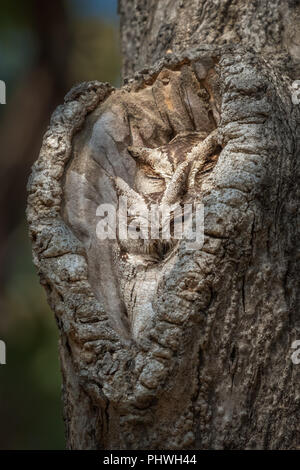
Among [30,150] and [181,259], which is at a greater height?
[30,150]

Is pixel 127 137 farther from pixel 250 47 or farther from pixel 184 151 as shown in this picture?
pixel 250 47

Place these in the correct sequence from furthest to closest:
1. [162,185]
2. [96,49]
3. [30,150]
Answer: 1. [96,49]
2. [30,150]
3. [162,185]

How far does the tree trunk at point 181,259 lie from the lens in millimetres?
1270

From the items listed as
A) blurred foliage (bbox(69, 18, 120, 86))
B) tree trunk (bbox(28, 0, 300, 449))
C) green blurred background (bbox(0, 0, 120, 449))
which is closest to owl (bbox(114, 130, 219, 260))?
tree trunk (bbox(28, 0, 300, 449))

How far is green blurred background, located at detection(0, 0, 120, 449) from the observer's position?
4.55 m

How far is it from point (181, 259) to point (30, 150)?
358 centimetres

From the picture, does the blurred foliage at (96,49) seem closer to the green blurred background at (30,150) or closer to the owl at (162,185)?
the green blurred background at (30,150)

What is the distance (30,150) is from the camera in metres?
4.69

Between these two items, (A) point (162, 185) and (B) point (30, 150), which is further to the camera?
(B) point (30, 150)

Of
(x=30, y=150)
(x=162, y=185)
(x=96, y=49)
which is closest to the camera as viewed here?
(x=162, y=185)

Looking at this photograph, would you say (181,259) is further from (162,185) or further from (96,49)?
(96,49)

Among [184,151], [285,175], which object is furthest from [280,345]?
[184,151]

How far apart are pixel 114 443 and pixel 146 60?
1136mm

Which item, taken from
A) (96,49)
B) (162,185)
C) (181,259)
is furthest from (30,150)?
(181,259)
